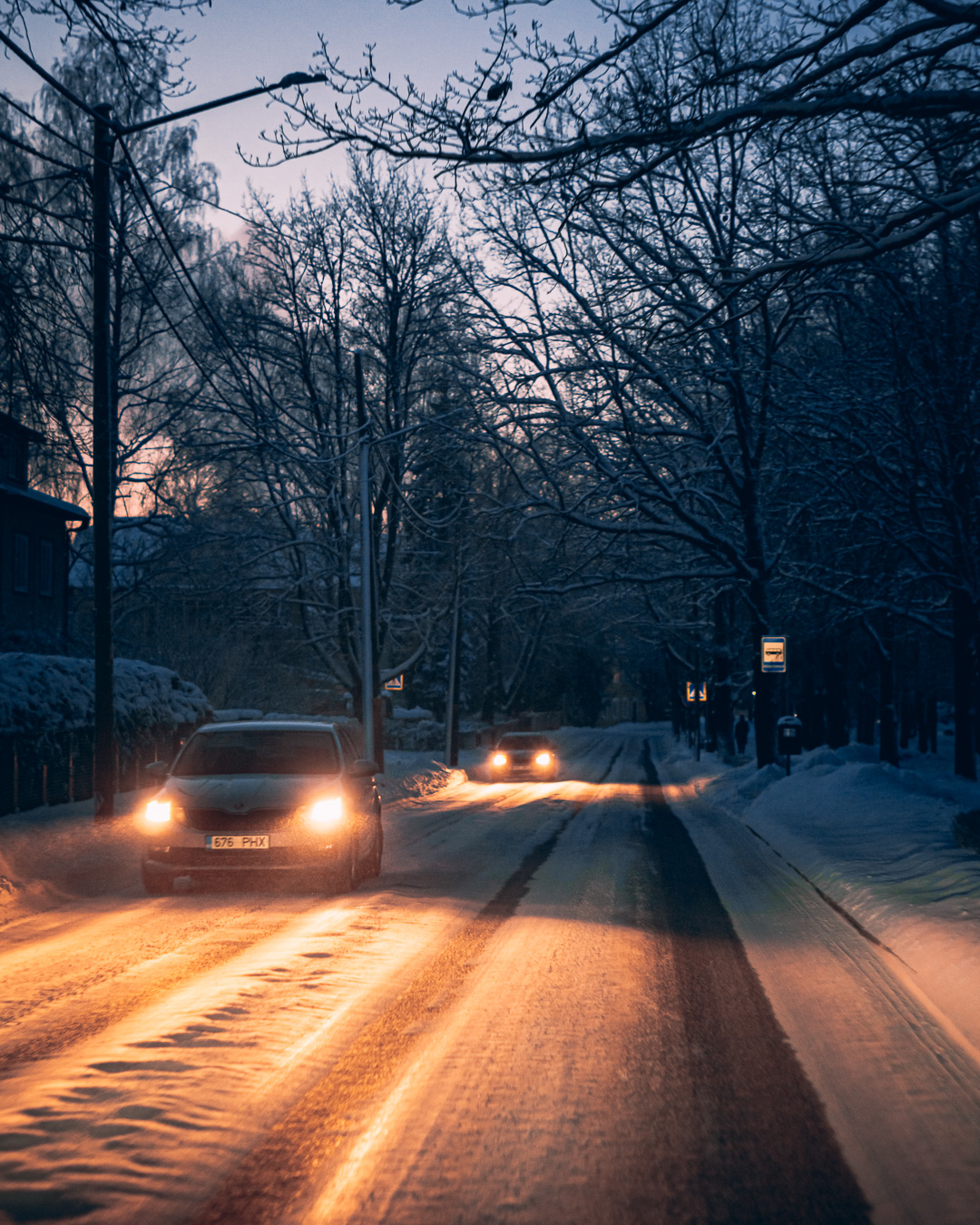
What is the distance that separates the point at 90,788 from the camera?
1662 centimetres

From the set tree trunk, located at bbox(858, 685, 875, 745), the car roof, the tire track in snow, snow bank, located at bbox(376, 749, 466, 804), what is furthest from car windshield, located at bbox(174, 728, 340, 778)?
tree trunk, located at bbox(858, 685, 875, 745)

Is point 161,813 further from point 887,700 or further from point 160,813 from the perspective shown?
point 887,700

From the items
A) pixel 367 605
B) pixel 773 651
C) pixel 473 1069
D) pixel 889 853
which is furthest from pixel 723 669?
pixel 473 1069

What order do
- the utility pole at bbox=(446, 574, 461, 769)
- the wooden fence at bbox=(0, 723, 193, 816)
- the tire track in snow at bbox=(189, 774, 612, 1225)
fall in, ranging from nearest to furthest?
the tire track in snow at bbox=(189, 774, 612, 1225), the wooden fence at bbox=(0, 723, 193, 816), the utility pole at bbox=(446, 574, 461, 769)

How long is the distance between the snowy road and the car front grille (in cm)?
68

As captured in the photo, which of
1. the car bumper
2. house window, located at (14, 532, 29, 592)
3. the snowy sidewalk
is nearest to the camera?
the snowy sidewalk

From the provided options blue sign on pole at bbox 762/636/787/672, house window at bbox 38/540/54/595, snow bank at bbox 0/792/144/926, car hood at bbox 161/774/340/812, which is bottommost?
snow bank at bbox 0/792/144/926

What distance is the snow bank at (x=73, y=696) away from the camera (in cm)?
1441

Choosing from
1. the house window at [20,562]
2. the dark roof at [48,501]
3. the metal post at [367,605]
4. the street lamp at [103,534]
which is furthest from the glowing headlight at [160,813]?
the house window at [20,562]

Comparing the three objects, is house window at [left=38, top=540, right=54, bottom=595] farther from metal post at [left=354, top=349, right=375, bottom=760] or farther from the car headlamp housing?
the car headlamp housing

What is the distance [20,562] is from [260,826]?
28.8 m

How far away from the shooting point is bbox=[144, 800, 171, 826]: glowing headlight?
365 inches

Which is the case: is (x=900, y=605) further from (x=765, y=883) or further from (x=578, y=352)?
(x=765, y=883)

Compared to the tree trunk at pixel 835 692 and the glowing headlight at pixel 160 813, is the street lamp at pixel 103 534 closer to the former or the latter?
the glowing headlight at pixel 160 813
